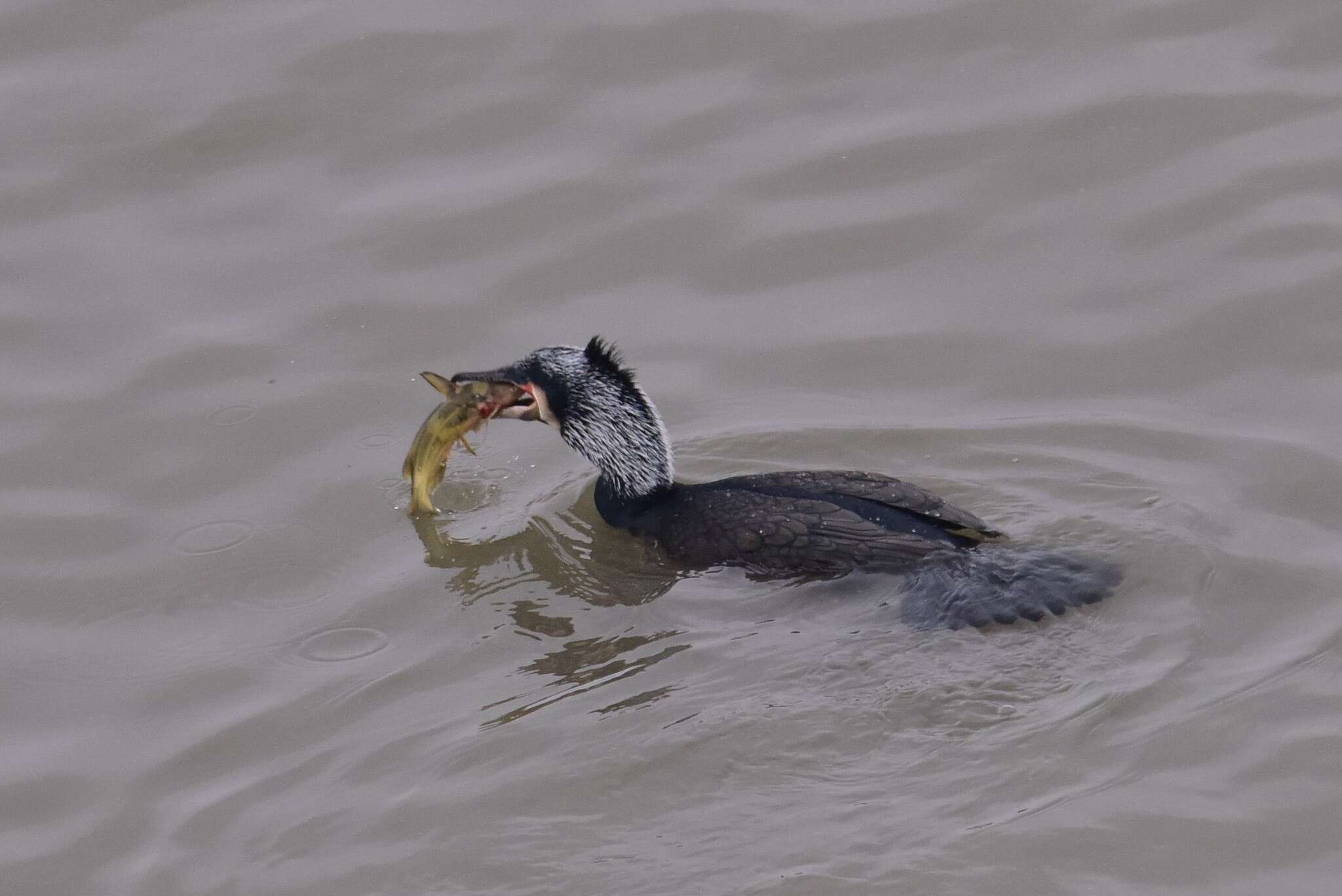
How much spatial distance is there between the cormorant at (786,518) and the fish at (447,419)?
0.18 ft

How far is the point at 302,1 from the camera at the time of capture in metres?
12.9

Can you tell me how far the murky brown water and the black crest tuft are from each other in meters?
0.81

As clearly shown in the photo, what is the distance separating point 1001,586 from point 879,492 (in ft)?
2.89

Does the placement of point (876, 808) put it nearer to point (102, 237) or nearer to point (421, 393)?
point (421, 393)

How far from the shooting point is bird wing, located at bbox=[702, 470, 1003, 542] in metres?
7.92

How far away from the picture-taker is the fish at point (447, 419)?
28.8 feet

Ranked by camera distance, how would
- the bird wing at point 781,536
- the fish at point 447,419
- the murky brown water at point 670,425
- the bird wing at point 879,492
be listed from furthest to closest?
the fish at point 447,419 → the bird wing at point 879,492 → the bird wing at point 781,536 → the murky brown water at point 670,425

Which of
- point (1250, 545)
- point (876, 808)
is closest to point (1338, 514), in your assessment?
point (1250, 545)

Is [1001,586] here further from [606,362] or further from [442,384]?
[442,384]

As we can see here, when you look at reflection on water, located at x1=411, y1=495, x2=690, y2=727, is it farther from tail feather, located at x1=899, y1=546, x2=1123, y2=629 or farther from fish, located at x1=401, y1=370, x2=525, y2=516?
tail feather, located at x1=899, y1=546, x2=1123, y2=629

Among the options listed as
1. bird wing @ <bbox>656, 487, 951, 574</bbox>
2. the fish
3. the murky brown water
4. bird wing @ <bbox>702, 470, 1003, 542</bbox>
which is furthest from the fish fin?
bird wing @ <bbox>702, 470, 1003, 542</bbox>

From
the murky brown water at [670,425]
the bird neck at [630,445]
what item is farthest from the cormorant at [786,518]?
the murky brown water at [670,425]

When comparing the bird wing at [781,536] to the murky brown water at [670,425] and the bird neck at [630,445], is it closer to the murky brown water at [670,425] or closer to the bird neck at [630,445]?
the murky brown water at [670,425]

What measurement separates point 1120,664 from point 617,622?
2.22 m
